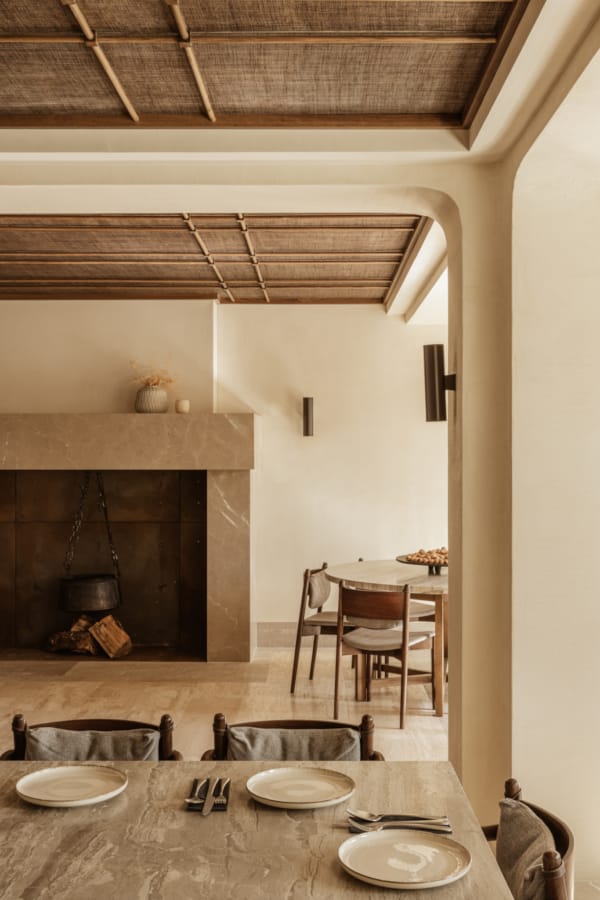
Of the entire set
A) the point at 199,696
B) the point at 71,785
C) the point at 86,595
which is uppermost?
the point at 71,785

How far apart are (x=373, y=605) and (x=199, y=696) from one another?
1.55 meters

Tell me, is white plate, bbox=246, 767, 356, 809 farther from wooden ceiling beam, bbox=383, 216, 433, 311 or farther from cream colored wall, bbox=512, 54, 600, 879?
wooden ceiling beam, bbox=383, 216, 433, 311

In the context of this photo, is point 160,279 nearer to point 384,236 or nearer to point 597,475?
point 384,236

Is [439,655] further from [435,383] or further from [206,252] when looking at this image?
[206,252]

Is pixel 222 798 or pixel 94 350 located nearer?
pixel 222 798

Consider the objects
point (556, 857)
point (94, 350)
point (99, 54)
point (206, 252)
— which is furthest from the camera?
point (94, 350)

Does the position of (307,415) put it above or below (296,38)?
below

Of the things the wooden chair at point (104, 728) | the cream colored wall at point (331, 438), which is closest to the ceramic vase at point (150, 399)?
the cream colored wall at point (331, 438)

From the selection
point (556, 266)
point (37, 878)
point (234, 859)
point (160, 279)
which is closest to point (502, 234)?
point (556, 266)

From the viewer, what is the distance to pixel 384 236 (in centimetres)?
531

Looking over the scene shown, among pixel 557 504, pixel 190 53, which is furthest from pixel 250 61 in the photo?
pixel 557 504

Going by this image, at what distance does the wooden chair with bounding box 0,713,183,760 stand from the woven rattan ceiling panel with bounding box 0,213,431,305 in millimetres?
3118

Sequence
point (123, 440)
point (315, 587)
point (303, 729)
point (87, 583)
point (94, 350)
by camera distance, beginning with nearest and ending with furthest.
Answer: point (303, 729) → point (315, 587) → point (123, 440) → point (87, 583) → point (94, 350)

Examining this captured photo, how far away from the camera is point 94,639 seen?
23.2 feet
